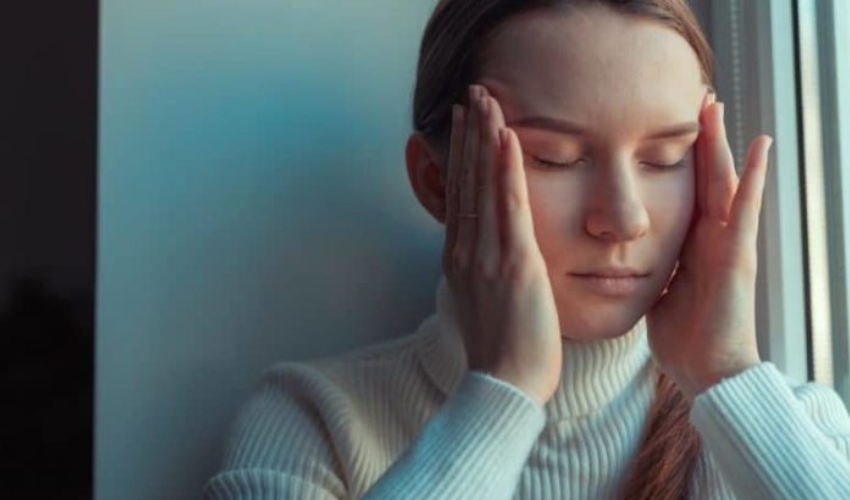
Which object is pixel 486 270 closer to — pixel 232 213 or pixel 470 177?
pixel 470 177

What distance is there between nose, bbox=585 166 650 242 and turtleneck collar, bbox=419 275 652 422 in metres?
0.11

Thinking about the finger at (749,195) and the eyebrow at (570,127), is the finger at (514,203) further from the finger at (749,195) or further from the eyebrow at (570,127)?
the finger at (749,195)

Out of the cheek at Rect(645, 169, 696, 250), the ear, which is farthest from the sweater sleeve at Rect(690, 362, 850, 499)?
the ear

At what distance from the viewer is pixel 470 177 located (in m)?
0.78

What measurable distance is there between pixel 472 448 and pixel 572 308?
0.12m

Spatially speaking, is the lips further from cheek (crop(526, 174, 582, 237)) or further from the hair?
the hair

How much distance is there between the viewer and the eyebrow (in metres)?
0.73

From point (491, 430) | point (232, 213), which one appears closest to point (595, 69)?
point (491, 430)

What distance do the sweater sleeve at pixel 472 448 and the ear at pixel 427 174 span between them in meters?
0.17

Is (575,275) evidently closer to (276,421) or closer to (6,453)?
(276,421)

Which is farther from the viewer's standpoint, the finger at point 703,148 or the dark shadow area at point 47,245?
the dark shadow area at point 47,245

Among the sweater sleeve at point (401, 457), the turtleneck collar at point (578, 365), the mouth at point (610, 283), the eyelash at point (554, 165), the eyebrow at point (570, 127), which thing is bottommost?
the sweater sleeve at point (401, 457)

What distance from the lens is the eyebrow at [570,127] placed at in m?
0.73

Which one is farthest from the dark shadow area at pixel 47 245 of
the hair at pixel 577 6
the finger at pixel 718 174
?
the finger at pixel 718 174
